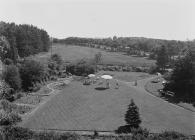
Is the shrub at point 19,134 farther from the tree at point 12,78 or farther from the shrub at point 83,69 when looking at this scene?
the shrub at point 83,69

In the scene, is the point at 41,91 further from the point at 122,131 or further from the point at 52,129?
the point at 122,131

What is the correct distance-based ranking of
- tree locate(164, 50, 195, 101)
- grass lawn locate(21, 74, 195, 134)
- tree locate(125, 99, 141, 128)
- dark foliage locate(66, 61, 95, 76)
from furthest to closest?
1. dark foliage locate(66, 61, 95, 76)
2. tree locate(164, 50, 195, 101)
3. grass lawn locate(21, 74, 195, 134)
4. tree locate(125, 99, 141, 128)

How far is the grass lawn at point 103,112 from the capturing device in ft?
84.3

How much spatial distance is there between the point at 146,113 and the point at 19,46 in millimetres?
48027

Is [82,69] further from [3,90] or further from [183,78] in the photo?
[3,90]

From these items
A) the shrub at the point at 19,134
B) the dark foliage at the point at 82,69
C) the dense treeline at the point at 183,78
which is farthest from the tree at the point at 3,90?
the dense treeline at the point at 183,78

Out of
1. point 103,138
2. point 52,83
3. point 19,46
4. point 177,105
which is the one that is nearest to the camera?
point 103,138

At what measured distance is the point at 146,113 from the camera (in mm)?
28891

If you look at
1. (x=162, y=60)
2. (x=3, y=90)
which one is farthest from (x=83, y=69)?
(x=3, y=90)

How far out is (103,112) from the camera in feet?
97.9

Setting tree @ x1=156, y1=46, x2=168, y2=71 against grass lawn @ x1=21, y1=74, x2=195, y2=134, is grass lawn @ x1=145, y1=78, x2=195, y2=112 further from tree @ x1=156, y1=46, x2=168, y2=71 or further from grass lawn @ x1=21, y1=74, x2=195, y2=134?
tree @ x1=156, y1=46, x2=168, y2=71

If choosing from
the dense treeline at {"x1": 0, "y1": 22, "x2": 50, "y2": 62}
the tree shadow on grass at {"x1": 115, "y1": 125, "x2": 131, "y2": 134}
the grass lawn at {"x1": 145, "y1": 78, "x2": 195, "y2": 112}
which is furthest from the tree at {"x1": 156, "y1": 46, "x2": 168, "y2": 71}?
the tree shadow on grass at {"x1": 115, "y1": 125, "x2": 131, "y2": 134}

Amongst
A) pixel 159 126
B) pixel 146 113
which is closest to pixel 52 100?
pixel 146 113

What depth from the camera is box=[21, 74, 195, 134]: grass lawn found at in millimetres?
25703
